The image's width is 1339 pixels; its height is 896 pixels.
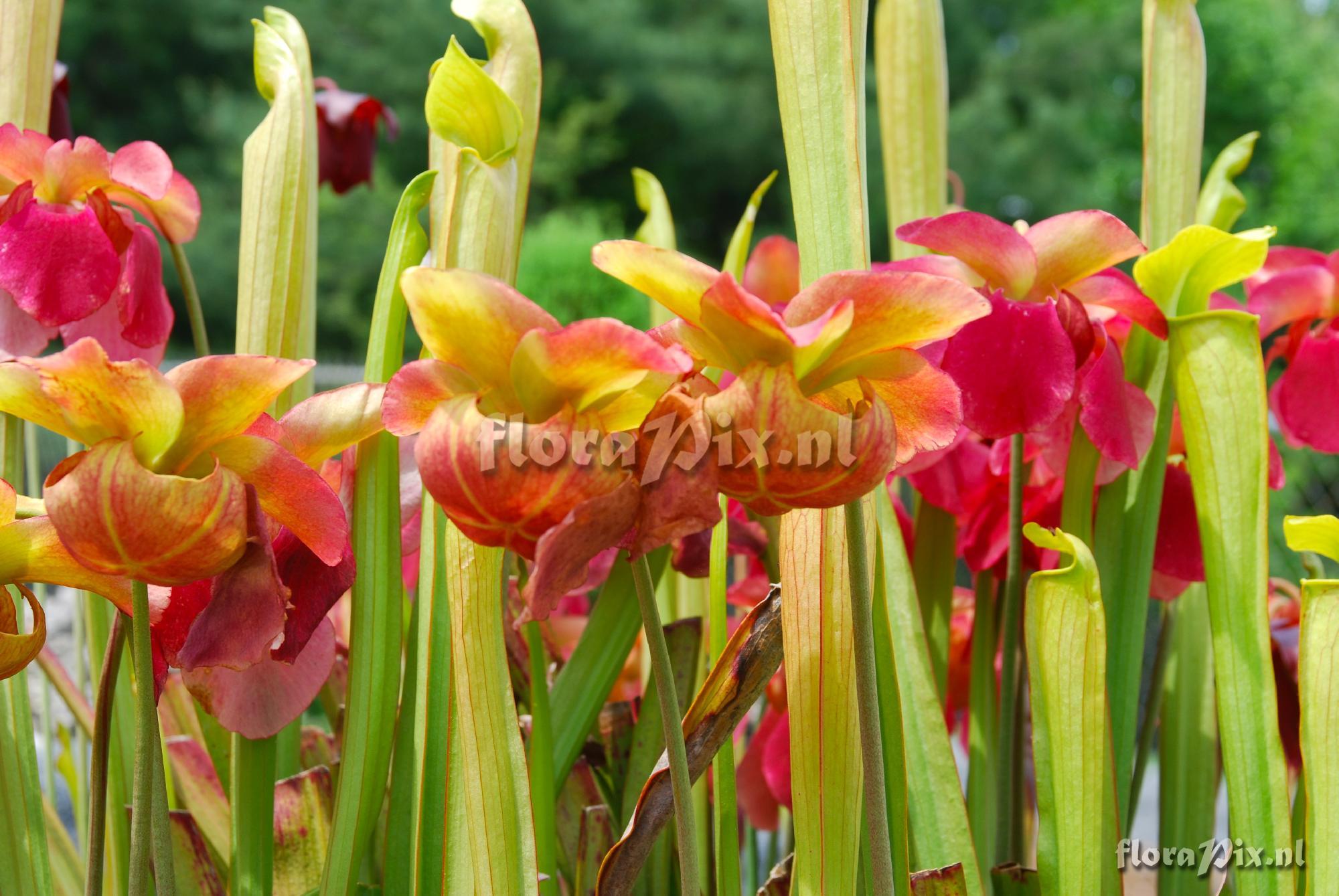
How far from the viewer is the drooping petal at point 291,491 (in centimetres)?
27

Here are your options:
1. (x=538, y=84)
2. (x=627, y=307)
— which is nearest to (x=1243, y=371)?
(x=538, y=84)

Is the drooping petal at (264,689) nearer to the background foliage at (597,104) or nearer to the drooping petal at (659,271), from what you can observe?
the drooping petal at (659,271)

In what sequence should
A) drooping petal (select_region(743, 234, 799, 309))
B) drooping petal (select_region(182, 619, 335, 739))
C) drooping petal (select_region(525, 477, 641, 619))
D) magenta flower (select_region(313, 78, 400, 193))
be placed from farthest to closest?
magenta flower (select_region(313, 78, 400, 193)) → drooping petal (select_region(743, 234, 799, 309)) → drooping petal (select_region(182, 619, 335, 739)) → drooping petal (select_region(525, 477, 641, 619))

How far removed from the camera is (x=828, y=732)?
305 millimetres

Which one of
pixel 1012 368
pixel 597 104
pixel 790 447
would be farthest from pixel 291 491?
pixel 597 104

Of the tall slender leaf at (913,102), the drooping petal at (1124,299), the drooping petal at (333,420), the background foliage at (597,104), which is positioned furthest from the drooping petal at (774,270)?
the background foliage at (597,104)

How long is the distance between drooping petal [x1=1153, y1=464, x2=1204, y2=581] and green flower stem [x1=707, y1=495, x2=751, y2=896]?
0.58 feet

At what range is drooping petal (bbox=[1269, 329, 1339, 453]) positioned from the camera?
0.47 m

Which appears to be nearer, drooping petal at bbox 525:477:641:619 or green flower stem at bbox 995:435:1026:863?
drooping petal at bbox 525:477:641:619

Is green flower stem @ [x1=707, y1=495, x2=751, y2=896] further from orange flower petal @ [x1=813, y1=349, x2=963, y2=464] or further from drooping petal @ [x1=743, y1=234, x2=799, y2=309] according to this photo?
drooping petal @ [x1=743, y1=234, x2=799, y2=309]

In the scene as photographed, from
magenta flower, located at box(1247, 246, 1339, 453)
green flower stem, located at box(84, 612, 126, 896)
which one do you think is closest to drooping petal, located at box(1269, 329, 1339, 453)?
magenta flower, located at box(1247, 246, 1339, 453)

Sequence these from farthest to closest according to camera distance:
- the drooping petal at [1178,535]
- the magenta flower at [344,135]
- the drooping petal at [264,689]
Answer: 1. the magenta flower at [344,135]
2. the drooping petal at [1178,535]
3. the drooping petal at [264,689]

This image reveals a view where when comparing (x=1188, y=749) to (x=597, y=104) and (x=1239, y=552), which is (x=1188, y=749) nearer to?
(x=1239, y=552)

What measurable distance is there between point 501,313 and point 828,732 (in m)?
0.15
